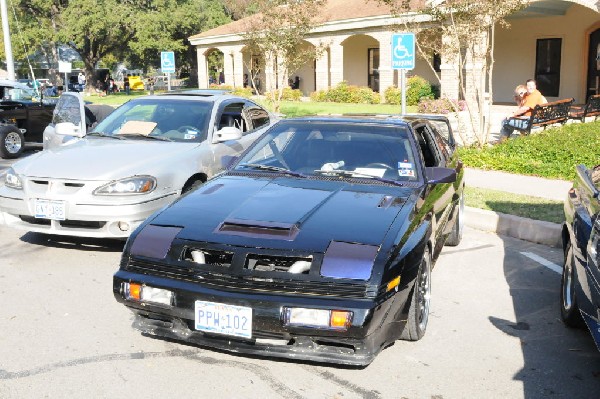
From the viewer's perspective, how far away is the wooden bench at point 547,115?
1331 centimetres

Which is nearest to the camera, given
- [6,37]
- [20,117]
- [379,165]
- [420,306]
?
[420,306]

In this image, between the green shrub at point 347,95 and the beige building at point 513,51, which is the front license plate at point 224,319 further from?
the green shrub at point 347,95

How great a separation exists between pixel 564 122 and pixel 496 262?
9353mm

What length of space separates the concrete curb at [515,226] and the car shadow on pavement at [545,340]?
0.70 metres

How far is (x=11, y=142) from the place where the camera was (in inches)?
554

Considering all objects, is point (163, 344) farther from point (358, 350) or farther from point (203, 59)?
point (203, 59)

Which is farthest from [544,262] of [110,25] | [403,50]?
[110,25]

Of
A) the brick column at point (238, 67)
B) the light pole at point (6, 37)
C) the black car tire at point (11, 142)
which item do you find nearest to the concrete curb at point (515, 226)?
the black car tire at point (11, 142)

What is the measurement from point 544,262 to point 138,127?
15.5 feet

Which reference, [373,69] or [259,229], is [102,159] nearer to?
[259,229]

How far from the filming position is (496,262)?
6.55 metres

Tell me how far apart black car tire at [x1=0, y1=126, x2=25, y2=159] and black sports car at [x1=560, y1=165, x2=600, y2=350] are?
40.0 ft

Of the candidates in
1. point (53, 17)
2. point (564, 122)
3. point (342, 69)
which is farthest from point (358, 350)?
point (53, 17)

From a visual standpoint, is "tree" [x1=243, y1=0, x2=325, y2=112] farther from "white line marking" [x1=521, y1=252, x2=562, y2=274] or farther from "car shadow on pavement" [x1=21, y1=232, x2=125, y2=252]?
"white line marking" [x1=521, y1=252, x2=562, y2=274]
